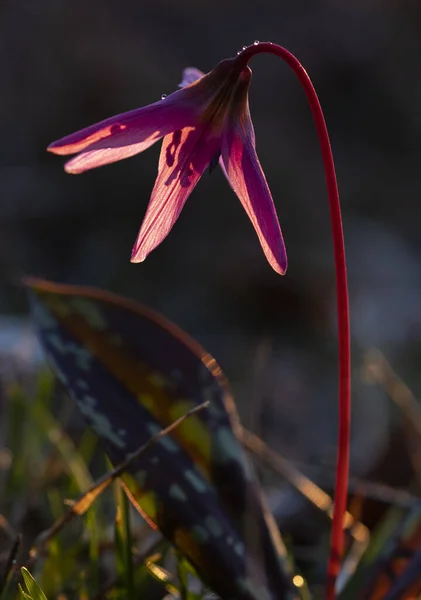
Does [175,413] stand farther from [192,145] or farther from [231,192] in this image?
[231,192]

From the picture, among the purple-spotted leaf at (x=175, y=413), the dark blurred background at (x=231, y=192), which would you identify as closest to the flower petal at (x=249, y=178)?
the purple-spotted leaf at (x=175, y=413)

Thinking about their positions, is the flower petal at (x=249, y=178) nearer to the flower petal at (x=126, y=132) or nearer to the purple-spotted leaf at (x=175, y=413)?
the flower petal at (x=126, y=132)

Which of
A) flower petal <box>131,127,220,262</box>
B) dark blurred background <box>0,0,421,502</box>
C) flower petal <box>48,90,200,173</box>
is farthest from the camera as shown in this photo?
dark blurred background <box>0,0,421,502</box>

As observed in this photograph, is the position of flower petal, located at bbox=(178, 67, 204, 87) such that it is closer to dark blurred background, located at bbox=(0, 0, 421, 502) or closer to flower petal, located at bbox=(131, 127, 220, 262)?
flower petal, located at bbox=(131, 127, 220, 262)

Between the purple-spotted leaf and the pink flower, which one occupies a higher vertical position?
the pink flower

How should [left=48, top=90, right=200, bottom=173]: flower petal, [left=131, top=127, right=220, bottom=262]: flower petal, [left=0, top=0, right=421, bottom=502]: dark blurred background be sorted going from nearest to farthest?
[left=48, top=90, right=200, bottom=173]: flower petal, [left=131, top=127, right=220, bottom=262]: flower petal, [left=0, top=0, right=421, bottom=502]: dark blurred background

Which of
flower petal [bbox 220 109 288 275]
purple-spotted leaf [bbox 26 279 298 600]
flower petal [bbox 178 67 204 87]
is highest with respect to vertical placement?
flower petal [bbox 178 67 204 87]

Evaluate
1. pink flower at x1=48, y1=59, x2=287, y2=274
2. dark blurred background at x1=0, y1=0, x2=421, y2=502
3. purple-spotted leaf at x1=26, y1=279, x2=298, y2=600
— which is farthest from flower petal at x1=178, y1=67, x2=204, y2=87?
dark blurred background at x1=0, y1=0, x2=421, y2=502
